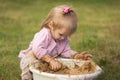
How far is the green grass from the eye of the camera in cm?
670

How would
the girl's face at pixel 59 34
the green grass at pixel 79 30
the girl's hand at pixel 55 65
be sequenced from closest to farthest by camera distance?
the girl's hand at pixel 55 65 → the girl's face at pixel 59 34 → the green grass at pixel 79 30

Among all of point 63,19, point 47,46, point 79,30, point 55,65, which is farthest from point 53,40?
point 79,30

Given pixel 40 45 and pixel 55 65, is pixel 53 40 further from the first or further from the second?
pixel 55 65

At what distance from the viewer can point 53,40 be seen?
5.25m

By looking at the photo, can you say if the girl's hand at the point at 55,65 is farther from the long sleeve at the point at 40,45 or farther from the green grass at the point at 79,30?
the green grass at the point at 79,30

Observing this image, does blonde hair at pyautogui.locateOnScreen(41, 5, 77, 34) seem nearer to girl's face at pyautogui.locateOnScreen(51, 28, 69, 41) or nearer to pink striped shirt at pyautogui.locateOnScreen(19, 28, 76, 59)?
girl's face at pyautogui.locateOnScreen(51, 28, 69, 41)

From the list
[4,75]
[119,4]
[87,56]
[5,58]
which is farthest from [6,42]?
[119,4]

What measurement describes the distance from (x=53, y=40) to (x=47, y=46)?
0.32ft

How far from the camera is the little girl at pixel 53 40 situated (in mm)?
4990

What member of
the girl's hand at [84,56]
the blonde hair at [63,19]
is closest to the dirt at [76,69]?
the girl's hand at [84,56]

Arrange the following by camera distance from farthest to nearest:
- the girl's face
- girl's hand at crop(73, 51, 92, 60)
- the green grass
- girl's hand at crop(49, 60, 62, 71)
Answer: the green grass
girl's hand at crop(73, 51, 92, 60)
the girl's face
girl's hand at crop(49, 60, 62, 71)

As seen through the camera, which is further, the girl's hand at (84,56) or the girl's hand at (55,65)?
the girl's hand at (84,56)

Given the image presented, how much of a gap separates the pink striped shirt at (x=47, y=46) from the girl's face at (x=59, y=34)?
49mm

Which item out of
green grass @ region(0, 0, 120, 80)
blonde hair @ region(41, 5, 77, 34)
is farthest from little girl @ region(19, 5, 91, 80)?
green grass @ region(0, 0, 120, 80)
